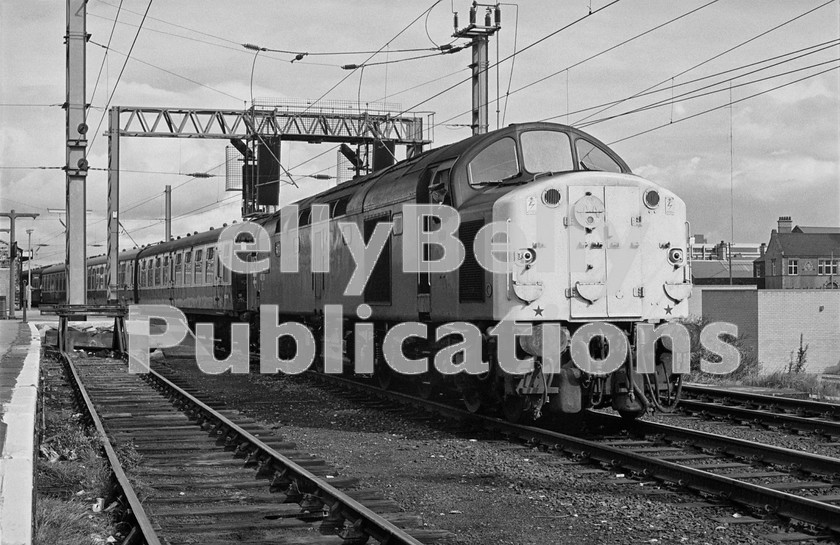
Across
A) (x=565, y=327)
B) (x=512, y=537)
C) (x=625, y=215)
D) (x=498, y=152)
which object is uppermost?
(x=498, y=152)

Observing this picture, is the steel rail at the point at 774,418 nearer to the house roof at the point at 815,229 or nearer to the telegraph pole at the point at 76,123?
the telegraph pole at the point at 76,123

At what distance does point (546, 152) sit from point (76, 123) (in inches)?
612

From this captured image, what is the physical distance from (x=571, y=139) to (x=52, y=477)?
6975 millimetres

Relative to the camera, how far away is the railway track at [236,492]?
6480 mm

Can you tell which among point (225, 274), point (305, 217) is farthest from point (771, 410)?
point (225, 274)

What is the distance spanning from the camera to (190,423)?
39.6 feet

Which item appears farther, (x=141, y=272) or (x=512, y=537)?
(x=141, y=272)

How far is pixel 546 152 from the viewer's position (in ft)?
37.1

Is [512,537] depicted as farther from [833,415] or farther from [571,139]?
[833,415]

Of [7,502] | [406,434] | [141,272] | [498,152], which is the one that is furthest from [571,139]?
[141,272]

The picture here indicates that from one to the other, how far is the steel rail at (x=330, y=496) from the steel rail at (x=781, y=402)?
290 inches

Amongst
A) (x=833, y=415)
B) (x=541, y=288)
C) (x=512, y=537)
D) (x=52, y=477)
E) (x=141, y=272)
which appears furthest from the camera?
(x=141, y=272)

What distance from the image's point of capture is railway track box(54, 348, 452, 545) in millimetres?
6480

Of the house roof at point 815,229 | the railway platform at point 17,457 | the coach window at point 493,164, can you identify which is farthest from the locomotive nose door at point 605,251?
the house roof at point 815,229
